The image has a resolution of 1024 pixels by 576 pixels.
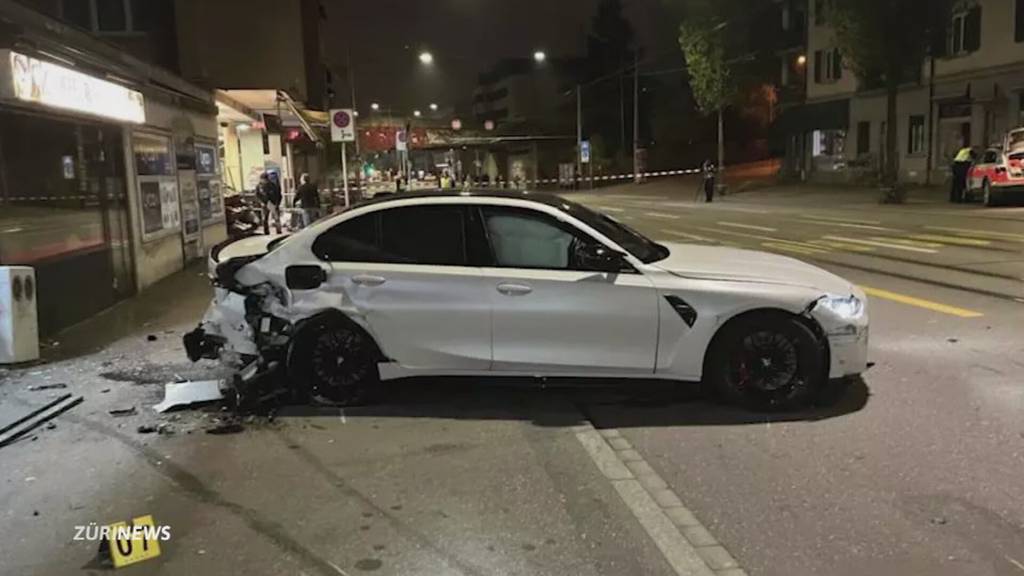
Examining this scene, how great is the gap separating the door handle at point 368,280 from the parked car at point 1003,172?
2423 centimetres

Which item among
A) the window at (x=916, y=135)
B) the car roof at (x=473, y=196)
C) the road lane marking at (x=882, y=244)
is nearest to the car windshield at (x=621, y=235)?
the car roof at (x=473, y=196)

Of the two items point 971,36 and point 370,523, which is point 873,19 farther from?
point 370,523

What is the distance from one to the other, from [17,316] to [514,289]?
200 inches

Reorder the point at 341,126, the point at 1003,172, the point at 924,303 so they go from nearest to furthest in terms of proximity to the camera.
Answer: the point at 924,303, the point at 341,126, the point at 1003,172

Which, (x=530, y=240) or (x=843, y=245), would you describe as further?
(x=843, y=245)

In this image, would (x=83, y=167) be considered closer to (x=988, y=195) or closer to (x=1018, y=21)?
(x=988, y=195)

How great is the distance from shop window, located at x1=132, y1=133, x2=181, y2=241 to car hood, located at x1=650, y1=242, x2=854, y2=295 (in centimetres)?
905

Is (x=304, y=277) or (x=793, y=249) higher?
(x=304, y=277)

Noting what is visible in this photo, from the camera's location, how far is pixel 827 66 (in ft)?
153

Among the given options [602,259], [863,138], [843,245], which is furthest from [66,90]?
[863,138]

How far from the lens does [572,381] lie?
20.9 ft

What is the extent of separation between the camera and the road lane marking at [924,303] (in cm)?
942

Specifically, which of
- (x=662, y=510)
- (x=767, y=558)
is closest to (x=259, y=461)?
(x=662, y=510)

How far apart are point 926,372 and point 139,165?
10824 mm
